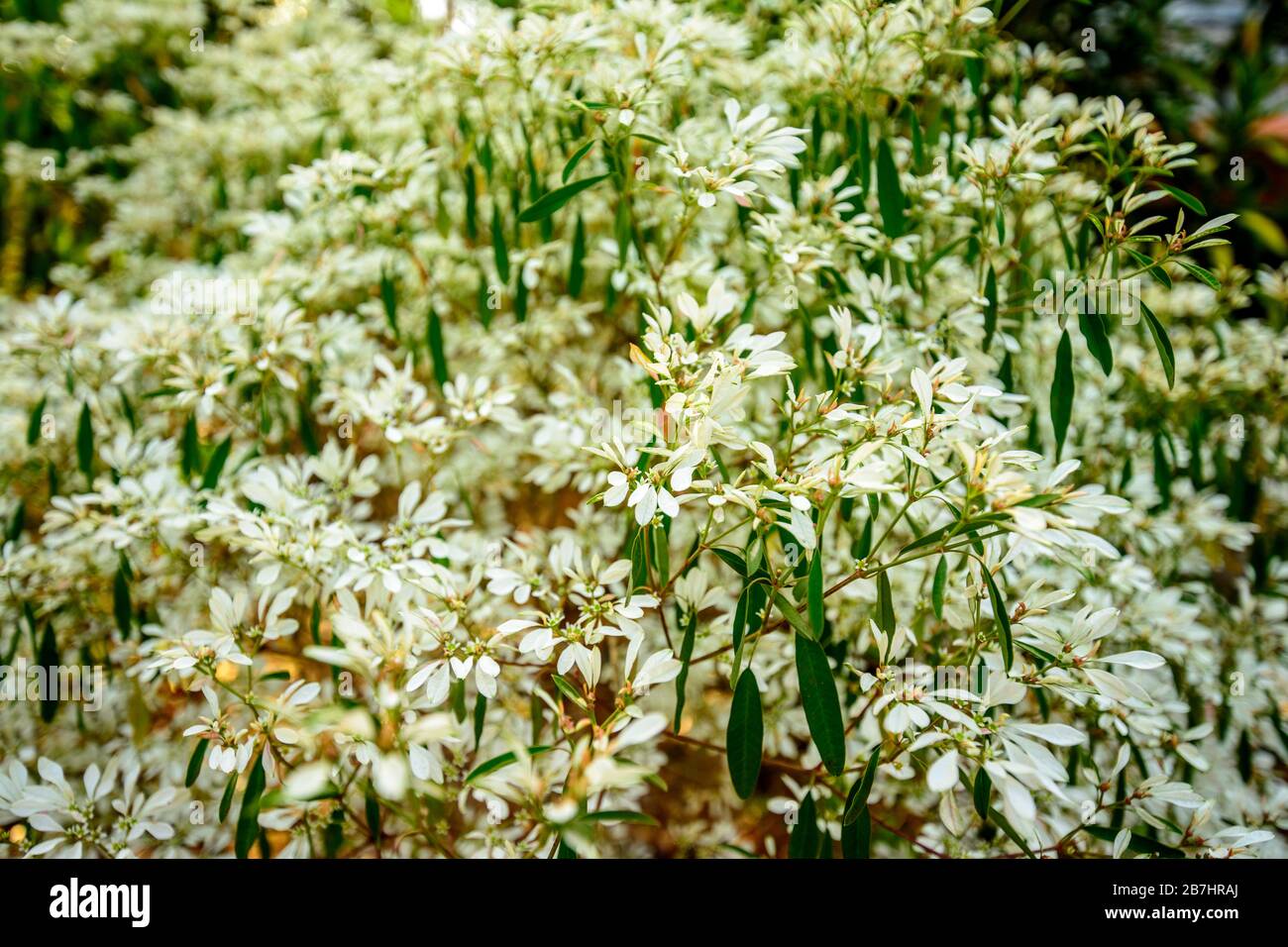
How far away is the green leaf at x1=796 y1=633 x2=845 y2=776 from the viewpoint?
836 mm

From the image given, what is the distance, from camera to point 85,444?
1.36 metres

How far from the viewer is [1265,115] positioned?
14.5ft

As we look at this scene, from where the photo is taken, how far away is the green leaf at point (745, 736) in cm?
86

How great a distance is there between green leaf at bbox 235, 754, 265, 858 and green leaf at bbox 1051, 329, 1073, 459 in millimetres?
1179

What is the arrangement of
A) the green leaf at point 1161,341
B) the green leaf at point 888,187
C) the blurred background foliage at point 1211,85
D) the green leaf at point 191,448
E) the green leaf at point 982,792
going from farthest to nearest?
the blurred background foliage at point 1211,85, the green leaf at point 191,448, the green leaf at point 888,187, the green leaf at point 1161,341, the green leaf at point 982,792

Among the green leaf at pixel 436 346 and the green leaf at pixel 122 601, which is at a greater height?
the green leaf at pixel 436 346

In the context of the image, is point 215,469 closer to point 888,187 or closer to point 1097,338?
point 888,187

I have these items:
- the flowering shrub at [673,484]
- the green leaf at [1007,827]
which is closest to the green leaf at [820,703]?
the flowering shrub at [673,484]

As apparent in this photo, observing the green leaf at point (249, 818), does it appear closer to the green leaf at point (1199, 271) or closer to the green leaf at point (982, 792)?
the green leaf at point (982, 792)

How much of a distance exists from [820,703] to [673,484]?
1.02ft

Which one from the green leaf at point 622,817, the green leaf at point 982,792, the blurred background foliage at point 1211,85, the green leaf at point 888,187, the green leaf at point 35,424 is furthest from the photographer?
the blurred background foliage at point 1211,85

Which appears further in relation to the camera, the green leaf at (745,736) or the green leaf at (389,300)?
the green leaf at (389,300)

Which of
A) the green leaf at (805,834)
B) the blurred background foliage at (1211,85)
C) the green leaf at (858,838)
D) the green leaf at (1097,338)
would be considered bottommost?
the green leaf at (805,834)
